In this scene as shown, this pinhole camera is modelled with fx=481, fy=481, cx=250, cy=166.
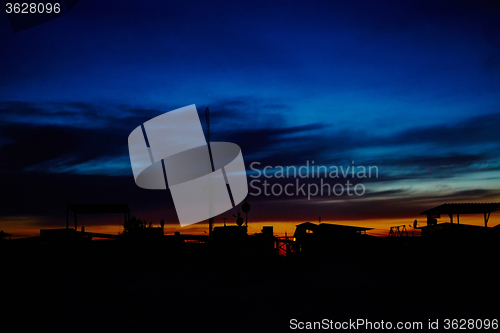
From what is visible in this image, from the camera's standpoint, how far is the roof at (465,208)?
3019 cm

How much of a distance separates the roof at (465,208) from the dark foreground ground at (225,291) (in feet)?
Answer: 19.7

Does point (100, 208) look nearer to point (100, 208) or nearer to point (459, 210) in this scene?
point (100, 208)

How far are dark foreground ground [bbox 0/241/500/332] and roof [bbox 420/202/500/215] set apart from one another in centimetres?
599

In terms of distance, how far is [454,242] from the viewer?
60.6ft

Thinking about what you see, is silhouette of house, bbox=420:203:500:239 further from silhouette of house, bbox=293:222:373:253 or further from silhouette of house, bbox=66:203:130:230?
silhouette of house, bbox=66:203:130:230

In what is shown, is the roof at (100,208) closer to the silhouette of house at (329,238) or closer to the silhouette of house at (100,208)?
the silhouette of house at (100,208)

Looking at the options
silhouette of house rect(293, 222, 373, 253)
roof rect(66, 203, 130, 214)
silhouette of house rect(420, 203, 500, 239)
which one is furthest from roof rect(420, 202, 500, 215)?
roof rect(66, 203, 130, 214)

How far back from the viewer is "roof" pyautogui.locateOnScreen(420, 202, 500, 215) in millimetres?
30191

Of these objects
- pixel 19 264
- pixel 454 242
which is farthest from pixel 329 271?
pixel 19 264

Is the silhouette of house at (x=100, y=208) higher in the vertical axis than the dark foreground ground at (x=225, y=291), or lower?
higher

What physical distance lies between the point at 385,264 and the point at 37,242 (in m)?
21.7

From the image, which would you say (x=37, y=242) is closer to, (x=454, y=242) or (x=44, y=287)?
(x=44, y=287)

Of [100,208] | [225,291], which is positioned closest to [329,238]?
[100,208]

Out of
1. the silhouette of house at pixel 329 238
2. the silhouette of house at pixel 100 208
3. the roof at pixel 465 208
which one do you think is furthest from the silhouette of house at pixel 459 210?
the silhouette of house at pixel 100 208
